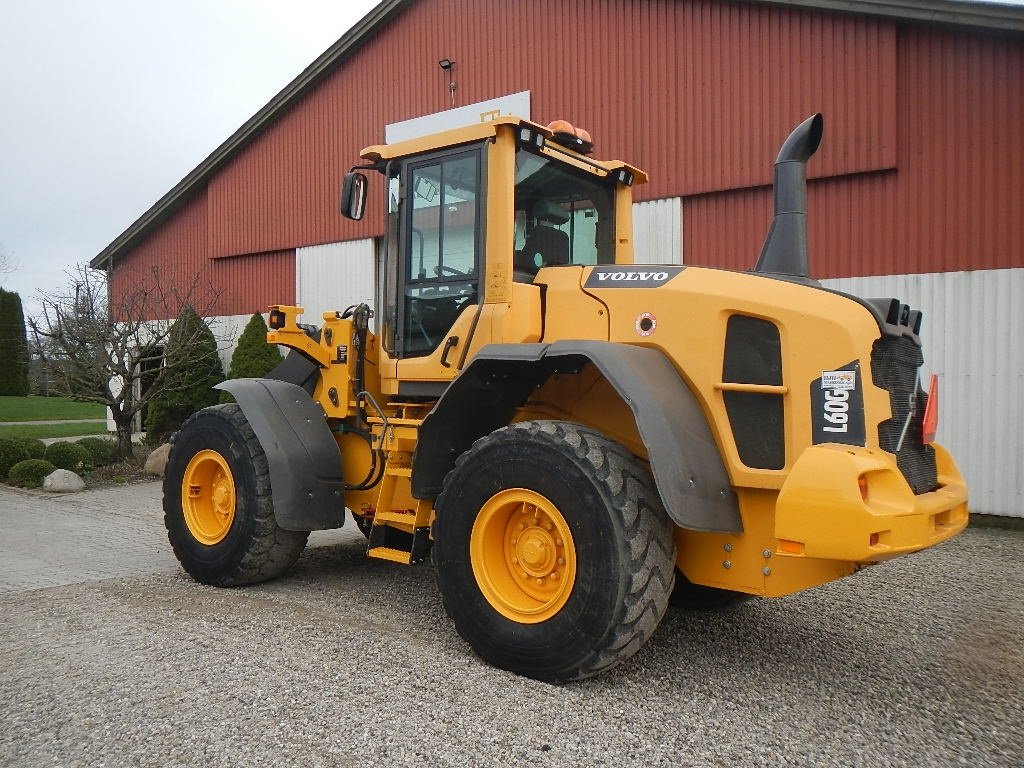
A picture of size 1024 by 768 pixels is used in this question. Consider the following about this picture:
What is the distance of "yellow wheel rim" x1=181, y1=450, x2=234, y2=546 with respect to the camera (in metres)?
5.81

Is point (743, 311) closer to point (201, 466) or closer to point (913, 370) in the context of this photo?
point (913, 370)

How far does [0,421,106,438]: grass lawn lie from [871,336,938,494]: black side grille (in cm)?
1914

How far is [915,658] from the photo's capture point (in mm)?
4418

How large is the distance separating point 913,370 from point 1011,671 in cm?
164

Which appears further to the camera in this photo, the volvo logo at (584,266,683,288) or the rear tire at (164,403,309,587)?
the rear tire at (164,403,309,587)

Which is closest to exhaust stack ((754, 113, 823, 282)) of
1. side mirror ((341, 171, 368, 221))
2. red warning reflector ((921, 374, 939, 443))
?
red warning reflector ((921, 374, 939, 443))

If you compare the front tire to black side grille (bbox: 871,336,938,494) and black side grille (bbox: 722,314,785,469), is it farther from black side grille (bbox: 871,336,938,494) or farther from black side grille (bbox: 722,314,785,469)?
black side grille (bbox: 871,336,938,494)

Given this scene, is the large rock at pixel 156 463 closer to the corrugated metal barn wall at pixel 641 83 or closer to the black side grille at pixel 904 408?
the corrugated metal barn wall at pixel 641 83

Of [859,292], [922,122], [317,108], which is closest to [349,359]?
[859,292]

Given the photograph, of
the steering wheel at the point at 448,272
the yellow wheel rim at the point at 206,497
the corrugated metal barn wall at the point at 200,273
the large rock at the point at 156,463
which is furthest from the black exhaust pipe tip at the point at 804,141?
the corrugated metal barn wall at the point at 200,273

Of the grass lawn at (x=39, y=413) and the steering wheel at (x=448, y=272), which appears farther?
the grass lawn at (x=39, y=413)

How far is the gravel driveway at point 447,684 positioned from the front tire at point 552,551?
240 millimetres

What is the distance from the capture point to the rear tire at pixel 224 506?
5441 millimetres

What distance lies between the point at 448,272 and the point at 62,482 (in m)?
8.42
